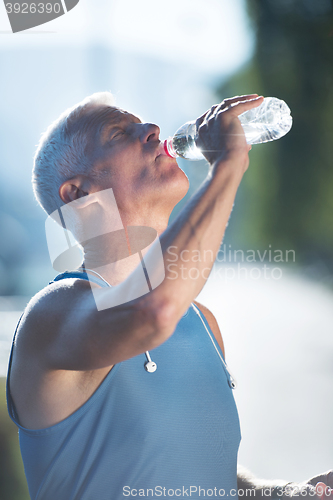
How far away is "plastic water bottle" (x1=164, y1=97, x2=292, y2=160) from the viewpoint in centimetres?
Result: 94

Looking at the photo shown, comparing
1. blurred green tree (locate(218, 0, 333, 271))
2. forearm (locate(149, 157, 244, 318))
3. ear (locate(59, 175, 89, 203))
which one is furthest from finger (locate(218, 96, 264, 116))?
blurred green tree (locate(218, 0, 333, 271))

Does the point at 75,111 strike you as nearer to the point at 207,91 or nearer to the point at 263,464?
the point at 263,464

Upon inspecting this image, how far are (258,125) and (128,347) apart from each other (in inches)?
27.3

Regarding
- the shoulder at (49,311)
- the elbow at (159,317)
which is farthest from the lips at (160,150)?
the elbow at (159,317)

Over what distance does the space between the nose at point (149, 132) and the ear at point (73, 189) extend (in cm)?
15

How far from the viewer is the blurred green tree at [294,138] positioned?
4988mm

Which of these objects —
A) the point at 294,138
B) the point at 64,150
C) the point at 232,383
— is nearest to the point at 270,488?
the point at 232,383

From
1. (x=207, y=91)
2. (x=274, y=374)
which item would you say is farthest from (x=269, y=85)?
(x=274, y=374)

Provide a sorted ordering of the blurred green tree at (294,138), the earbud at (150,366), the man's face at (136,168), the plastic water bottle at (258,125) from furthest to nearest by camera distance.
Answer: the blurred green tree at (294,138), the plastic water bottle at (258,125), the man's face at (136,168), the earbud at (150,366)

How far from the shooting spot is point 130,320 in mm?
498

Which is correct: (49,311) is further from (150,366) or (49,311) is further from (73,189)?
(73,189)

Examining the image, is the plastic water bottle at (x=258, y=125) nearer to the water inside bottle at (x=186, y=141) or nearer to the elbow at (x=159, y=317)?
the water inside bottle at (x=186, y=141)

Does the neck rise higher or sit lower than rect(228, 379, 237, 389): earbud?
higher

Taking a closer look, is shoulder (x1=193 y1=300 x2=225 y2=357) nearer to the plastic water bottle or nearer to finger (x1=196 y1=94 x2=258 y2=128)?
the plastic water bottle
